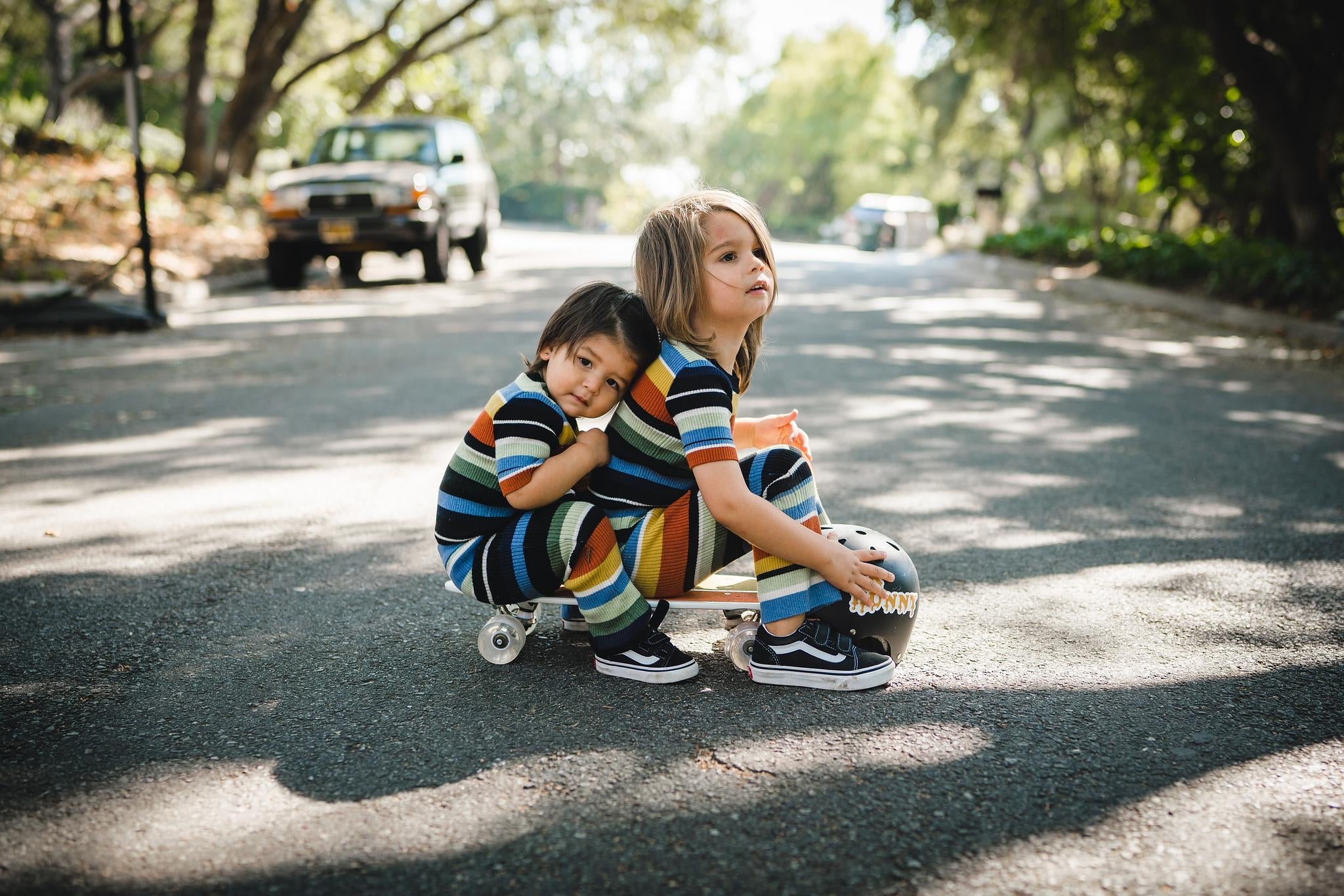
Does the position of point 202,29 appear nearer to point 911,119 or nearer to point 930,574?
point 930,574

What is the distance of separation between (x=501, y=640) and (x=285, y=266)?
1213cm

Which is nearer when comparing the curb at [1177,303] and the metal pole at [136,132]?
the metal pole at [136,132]

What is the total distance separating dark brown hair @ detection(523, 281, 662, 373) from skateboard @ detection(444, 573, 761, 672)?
25.0 inches

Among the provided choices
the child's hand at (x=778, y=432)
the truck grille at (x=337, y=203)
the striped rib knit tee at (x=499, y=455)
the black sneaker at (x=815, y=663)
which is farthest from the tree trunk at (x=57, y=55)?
the black sneaker at (x=815, y=663)

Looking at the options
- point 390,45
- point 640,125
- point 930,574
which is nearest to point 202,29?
point 390,45

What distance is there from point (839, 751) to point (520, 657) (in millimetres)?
1014

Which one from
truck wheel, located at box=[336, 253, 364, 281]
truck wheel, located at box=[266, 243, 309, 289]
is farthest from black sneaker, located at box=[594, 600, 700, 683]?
truck wheel, located at box=[336, 253, 364, 281]

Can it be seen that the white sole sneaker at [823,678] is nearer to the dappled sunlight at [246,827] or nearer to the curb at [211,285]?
the dappled sunlight at [246,827]

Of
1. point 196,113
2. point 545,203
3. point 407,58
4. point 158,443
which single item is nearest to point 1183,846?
point 158,443

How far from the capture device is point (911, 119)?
58.9m

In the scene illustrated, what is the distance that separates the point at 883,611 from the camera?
9.54 ft

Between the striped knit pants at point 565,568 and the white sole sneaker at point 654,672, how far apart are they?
2.1 inches

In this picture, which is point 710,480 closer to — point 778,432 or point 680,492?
point 680,492

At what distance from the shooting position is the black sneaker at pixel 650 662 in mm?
2906
